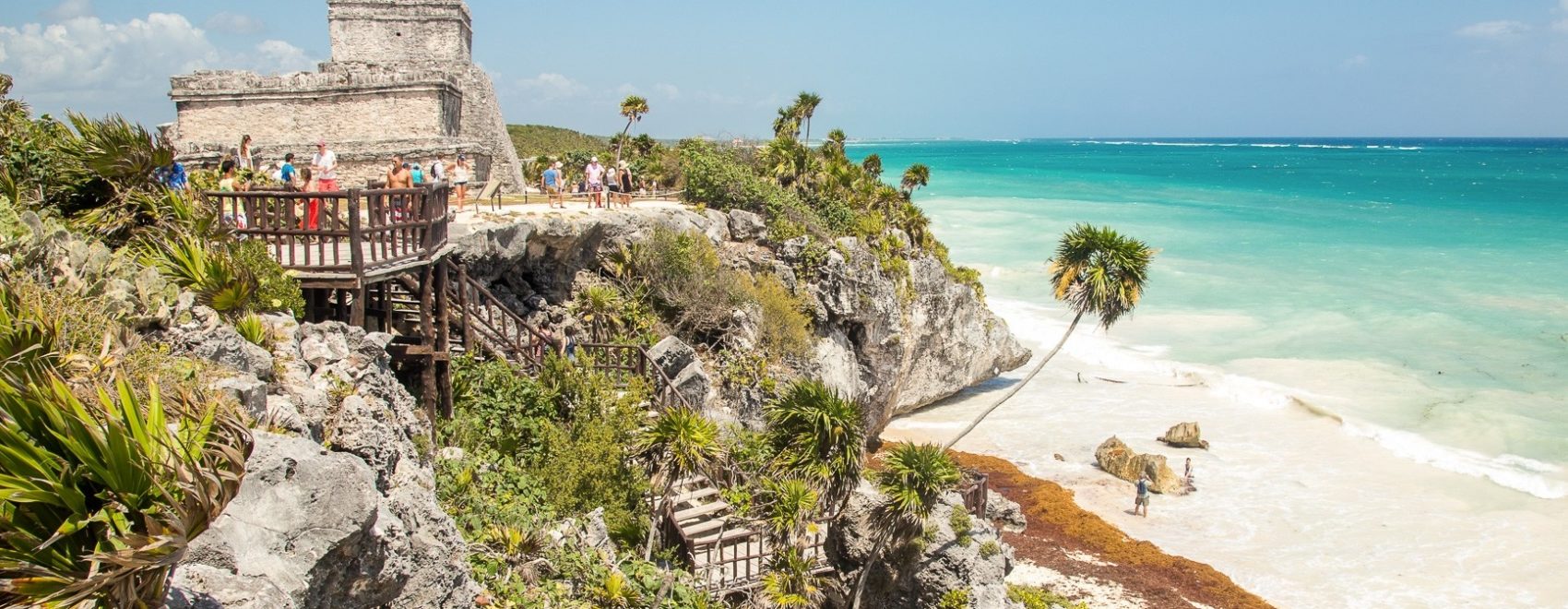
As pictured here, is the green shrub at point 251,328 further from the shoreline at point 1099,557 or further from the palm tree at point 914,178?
the palm tree at point 914,178

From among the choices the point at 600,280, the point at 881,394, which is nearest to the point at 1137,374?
the point at 881,394

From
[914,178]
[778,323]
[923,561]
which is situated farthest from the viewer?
[914,178]

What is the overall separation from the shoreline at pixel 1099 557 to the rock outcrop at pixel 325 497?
1356cm

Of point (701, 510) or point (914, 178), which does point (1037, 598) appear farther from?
point (914, 178)

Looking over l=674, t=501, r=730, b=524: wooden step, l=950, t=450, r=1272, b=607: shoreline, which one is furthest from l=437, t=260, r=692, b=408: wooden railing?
l=950, t=450, r=1272, b=607: shoreline

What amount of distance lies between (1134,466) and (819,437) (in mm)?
13823

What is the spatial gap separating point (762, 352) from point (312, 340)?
12126mm

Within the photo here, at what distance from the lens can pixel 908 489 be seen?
1346cm

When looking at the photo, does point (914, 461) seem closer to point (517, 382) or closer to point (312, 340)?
point (517, 382)

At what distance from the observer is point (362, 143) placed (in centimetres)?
2153

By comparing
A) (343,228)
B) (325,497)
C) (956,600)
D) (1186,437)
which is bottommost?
(1186,437)

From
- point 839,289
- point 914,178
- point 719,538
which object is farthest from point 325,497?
point 914,178

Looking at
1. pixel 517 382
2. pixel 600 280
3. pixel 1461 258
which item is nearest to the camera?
pixel 517 382

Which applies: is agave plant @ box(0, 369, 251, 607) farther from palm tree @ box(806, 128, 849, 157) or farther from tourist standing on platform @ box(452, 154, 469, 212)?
palm tree @ box(806, 128, 849, 157)
